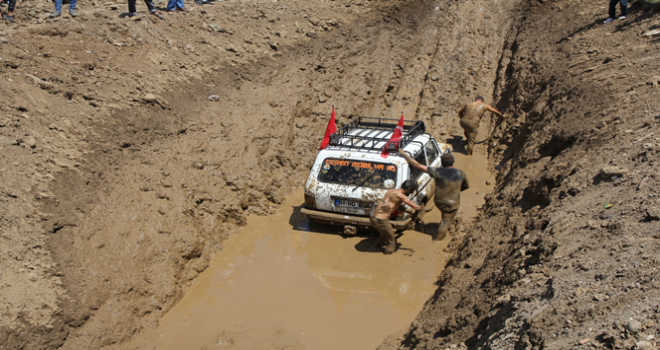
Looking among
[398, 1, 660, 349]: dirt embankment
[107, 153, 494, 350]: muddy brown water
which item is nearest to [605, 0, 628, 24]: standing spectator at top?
[398, 1, 660, 349]: dirt embankment

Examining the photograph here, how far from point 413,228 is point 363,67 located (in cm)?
702

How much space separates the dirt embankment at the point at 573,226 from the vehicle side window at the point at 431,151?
1.46 metres

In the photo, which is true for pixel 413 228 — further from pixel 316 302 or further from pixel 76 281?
pixel 76 281

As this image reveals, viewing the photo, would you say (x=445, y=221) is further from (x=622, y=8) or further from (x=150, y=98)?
(x=622, y=8)

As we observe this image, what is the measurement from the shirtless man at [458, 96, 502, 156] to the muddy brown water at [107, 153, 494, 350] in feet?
10.7

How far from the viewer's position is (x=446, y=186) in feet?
26.8

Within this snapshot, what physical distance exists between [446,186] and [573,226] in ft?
9.07

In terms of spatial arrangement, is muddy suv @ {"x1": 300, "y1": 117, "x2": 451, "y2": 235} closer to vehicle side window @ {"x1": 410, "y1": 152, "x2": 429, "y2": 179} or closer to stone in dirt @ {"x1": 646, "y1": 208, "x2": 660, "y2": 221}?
vehicle side window @ {"x1": 410, "y1": 152, "x2": 429, "y2": 179}

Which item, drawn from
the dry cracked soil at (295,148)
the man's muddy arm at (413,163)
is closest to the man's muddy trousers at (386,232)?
the dry cracked soil at (295,148)

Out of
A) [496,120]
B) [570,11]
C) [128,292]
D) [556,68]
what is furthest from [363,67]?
[128,292]

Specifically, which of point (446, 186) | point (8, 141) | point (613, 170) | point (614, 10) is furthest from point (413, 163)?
point (614, 10)

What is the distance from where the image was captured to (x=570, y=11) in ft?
48.3

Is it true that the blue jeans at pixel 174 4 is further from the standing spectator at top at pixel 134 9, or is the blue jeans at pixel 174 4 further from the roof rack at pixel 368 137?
the roof rack at pixel 368 137

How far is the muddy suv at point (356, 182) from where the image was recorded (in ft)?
26.9
